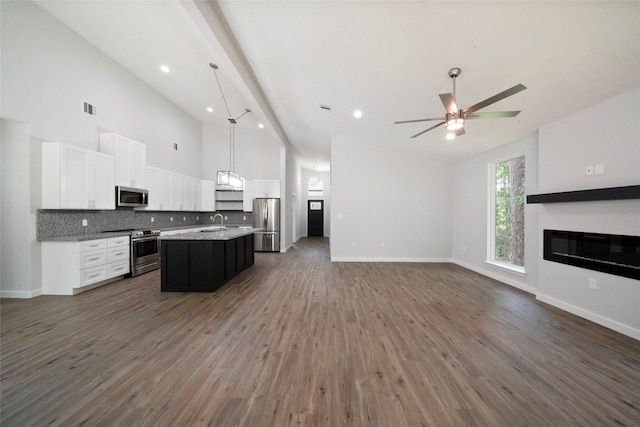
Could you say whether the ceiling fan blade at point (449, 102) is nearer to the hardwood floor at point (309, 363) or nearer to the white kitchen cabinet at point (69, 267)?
the hardwood floor at point (309, 363)

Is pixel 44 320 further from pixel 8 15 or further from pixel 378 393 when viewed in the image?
pixel 8 15

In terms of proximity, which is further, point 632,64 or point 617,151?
point 617,151

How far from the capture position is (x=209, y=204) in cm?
736

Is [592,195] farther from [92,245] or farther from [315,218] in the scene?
[315,218]

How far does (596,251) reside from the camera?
269 centimetres

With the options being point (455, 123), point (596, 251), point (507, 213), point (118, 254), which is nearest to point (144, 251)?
point (118, 254)

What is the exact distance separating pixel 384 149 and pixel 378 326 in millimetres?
4749

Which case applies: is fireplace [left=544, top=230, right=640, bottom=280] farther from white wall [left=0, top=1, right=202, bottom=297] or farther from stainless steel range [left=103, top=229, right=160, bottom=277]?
white wall [left=0, top=1, right=202, bottom=297]

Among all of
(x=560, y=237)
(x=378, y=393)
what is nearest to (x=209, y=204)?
(x=378, y=393)

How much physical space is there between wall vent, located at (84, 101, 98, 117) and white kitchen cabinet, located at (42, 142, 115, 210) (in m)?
0.85

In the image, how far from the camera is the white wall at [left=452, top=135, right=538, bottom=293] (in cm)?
366

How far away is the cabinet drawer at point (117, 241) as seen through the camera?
3.91 m

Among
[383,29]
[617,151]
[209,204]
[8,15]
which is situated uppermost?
[8,15]

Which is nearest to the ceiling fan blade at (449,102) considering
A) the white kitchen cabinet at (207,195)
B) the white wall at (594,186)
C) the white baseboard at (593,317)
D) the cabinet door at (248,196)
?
the white wall at (594,186)
